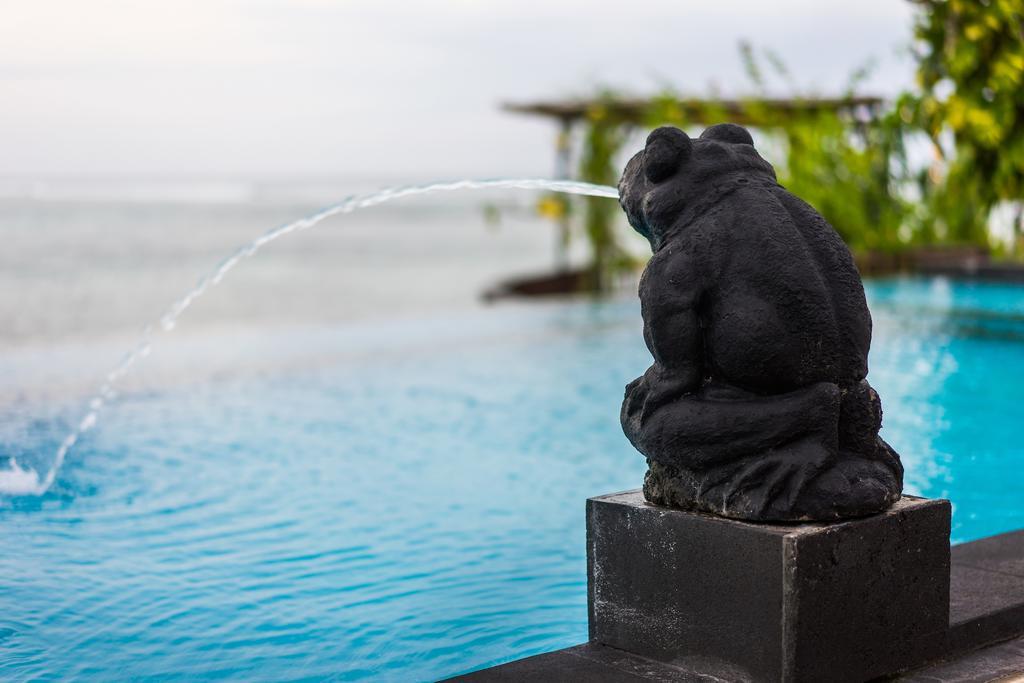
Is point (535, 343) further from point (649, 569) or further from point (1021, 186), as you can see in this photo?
point (649, 569)

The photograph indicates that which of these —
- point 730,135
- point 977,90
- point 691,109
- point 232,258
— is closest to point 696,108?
point 691,109

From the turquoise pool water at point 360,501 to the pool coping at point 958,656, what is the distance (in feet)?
3.22

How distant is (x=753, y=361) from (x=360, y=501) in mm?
3970

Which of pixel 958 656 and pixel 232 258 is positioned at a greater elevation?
pixel 232 258

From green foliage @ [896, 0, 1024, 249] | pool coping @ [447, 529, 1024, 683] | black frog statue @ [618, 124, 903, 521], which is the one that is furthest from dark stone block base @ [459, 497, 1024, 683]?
green foliage @ [896, 0, 1024, 249]

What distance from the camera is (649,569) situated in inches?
126

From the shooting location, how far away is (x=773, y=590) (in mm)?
2879

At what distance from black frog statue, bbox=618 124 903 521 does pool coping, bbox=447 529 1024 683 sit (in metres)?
0.47

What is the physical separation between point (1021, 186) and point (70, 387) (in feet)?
31.3

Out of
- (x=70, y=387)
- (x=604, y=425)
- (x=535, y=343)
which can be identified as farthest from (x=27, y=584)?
(x=535, y=343)

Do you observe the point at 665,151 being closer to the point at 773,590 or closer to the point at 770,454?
the point at 770,454

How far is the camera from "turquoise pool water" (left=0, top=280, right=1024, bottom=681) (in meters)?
4.39

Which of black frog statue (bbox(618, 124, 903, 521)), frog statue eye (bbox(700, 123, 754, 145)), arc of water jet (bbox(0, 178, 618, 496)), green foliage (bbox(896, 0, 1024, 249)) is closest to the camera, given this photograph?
black frog statue (bbox(618, 124, 903, 521))

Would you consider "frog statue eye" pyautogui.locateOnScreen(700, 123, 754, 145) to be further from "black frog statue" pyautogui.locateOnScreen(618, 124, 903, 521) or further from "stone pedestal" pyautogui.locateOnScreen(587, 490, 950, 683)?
"stone pedestal" pyautogui.locateOnScreen(587, 490, 950, 683)
